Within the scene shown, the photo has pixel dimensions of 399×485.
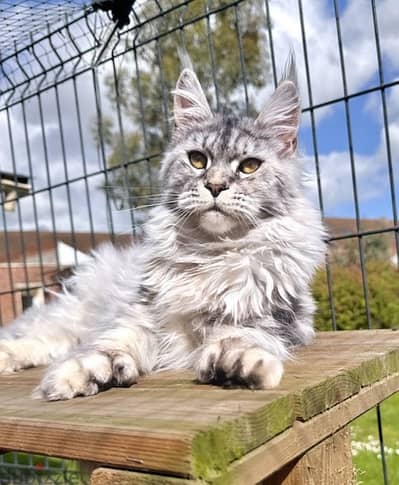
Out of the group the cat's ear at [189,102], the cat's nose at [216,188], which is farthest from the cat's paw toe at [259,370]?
the cat's ear at [189,102]

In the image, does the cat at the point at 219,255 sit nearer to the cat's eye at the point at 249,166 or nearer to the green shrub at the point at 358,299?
the cat's eye at the point at 249,166

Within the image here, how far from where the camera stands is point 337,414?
100 cm

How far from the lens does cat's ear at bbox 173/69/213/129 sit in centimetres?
159

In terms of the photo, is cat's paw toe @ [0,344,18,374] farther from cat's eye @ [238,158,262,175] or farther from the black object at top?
the black object at top

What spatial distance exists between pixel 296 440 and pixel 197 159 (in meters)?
0.82

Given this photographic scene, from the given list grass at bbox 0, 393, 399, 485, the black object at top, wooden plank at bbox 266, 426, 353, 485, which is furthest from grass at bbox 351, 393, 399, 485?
the black object at top

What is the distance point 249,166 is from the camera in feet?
4.56

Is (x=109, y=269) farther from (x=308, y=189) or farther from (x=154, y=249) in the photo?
(x=308, y=189)

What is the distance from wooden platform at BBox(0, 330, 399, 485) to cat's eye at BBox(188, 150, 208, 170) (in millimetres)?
546

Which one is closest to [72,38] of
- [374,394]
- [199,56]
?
[374,394]

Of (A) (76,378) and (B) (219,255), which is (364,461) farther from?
(A) (76,378)

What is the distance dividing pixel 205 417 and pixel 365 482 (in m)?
2.42

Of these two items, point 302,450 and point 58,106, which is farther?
point 58,106

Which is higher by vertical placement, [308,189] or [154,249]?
[308,189]
